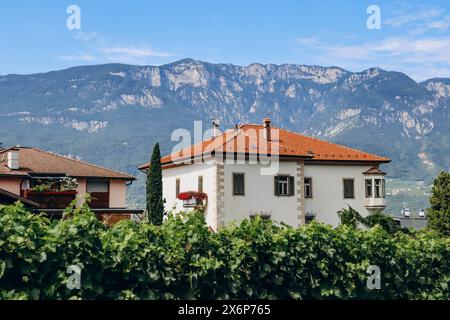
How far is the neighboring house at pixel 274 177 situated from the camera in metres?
45.6

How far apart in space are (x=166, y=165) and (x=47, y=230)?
138ft

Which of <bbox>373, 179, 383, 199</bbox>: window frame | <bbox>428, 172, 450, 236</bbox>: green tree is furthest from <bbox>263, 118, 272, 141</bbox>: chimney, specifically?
<bbox>428, 172, 450, 236</bbox>: green tree

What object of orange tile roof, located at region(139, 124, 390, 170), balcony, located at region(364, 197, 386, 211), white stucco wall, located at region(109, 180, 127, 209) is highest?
orange tile roof, located at region(139, 124, 390, 170)

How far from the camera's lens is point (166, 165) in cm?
5522

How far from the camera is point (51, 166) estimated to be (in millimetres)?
50156

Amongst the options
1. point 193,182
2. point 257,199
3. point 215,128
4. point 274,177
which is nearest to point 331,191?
point 274,177

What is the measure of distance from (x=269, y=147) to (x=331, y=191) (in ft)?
21.5

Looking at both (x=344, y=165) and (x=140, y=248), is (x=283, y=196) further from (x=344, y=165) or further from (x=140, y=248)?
(x=140, y=248)

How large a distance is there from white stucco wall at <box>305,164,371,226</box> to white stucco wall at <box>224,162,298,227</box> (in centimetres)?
278

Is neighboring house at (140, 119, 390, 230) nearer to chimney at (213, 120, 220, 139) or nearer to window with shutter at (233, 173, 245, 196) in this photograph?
window with shutter at (233, 173, 245, 196)

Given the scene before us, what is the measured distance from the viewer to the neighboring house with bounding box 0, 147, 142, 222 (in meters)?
42.2

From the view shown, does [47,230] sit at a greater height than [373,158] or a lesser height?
lesser
